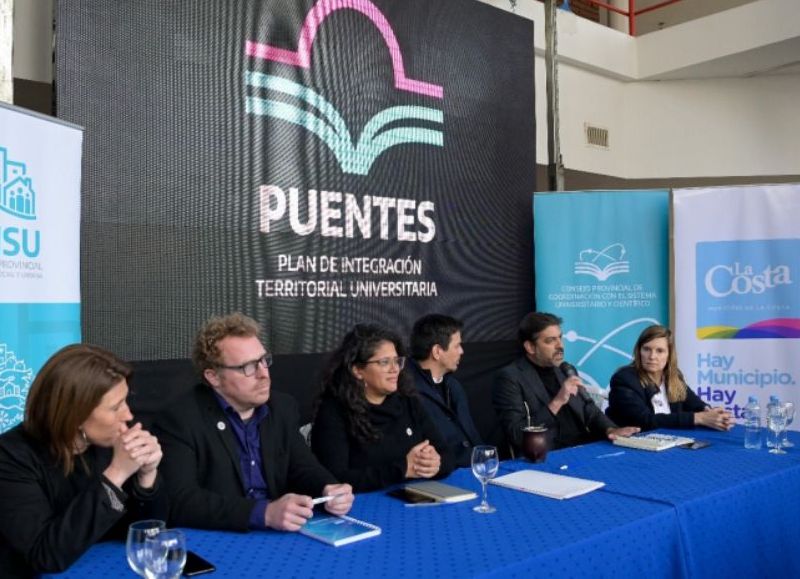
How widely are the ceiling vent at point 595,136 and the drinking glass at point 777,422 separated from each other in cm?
450

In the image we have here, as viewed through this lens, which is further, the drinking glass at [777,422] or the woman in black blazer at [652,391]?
the woman in black blazer at [652,391]

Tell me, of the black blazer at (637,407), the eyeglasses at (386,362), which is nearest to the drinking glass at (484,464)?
the eyeglasses at (386,362)

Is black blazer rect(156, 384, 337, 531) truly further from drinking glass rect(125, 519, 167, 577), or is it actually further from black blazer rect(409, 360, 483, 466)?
black blazer rect(409, 360, 483, 466)

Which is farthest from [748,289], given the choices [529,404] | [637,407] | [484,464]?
[484,464]

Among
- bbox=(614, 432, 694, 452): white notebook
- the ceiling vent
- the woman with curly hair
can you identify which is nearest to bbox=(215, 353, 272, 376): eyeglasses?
the woman with curly hair

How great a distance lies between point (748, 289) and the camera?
484 cm

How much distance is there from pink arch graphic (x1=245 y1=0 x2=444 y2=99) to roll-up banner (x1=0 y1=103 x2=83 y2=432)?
138 cm

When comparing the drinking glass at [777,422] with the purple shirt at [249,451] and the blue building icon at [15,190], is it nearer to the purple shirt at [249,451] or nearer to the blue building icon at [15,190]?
the purple shirt at [249,451]

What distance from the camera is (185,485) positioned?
1.89 metres

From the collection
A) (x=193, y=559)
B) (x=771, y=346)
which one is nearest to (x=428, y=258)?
(x=771, y=346)

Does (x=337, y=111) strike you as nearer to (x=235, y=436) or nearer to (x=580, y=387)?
(x=580, y=387)

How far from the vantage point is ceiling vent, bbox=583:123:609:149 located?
6797mm

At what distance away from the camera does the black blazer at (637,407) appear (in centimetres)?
320

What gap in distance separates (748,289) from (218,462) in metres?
4.00
